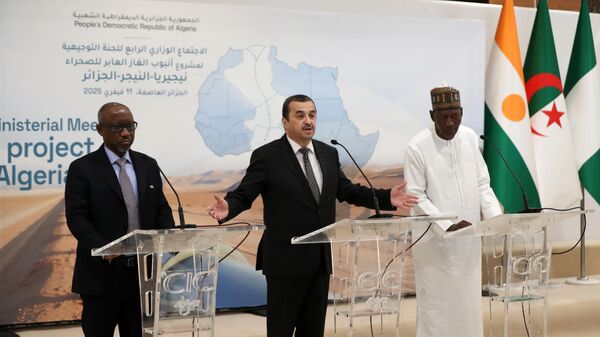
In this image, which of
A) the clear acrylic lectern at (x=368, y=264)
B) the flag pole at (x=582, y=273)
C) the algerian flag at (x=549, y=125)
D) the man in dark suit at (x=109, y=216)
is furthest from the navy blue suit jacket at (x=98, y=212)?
the flag pole at (x=582, y=273)

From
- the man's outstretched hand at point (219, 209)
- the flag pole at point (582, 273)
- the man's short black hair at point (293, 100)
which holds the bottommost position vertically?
the flag pole at point (582, 273)

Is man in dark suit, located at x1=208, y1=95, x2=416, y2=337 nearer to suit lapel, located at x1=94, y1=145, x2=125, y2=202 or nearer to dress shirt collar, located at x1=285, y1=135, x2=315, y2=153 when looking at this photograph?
dress shirt collar, located at x1=285, y1=135, x2=315, y2=153

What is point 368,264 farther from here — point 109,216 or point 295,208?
point 109,216

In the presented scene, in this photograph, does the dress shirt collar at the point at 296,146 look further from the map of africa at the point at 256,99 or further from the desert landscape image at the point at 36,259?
the map of africa at the point at 256,99

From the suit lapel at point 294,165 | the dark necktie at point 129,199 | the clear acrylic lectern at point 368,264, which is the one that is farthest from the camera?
the suit lapel at point 294,165

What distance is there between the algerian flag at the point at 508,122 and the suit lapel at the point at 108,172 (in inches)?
151

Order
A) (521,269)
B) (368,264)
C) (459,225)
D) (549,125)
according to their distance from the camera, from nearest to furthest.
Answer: (368,264)
(521,269)
(459,225)
(549,125)

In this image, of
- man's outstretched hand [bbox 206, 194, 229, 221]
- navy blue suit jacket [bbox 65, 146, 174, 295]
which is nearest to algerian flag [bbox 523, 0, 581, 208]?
man's outstretched hand [bbox 206, 194, 229, 221]

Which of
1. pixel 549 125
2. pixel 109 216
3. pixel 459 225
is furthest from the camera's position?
pixel 549 125

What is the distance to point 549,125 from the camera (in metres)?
6.75

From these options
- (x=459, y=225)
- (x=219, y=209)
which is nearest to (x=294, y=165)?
(x=219, y=209)

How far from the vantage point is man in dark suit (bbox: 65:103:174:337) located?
3375 millimetres

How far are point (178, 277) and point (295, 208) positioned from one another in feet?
3.08

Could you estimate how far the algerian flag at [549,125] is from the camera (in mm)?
6723
